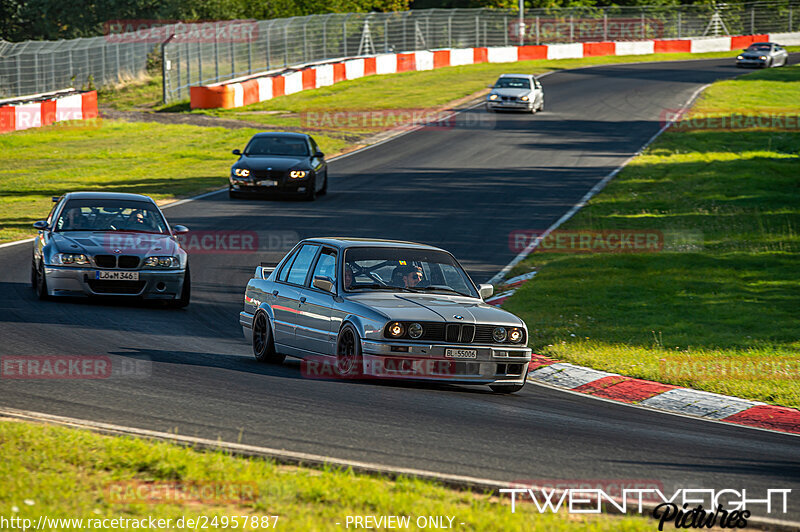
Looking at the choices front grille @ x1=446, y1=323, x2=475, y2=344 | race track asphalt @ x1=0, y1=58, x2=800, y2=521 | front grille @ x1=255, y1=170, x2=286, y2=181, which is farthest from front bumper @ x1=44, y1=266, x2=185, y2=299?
front grille @ x1=255, y1=170, x2=286, y2=181

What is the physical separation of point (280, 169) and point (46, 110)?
753 inches

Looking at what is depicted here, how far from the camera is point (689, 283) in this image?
54.1 feet

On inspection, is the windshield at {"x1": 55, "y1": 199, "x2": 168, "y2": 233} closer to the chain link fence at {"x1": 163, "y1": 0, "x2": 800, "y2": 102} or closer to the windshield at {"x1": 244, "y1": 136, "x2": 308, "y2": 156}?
the windshield at {"x1": 244, "y1": 136, "x2": 308, "y2": 156}

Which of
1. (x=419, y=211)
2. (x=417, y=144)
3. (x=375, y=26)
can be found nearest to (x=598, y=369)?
(x=419, y=211)

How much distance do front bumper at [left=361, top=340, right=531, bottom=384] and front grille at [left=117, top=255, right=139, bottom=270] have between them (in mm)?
5597

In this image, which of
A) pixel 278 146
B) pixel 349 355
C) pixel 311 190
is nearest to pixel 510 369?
pixel 349 355

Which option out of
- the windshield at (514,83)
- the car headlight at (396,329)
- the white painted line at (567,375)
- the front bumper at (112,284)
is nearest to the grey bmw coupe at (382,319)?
the car headlight at (396,329)

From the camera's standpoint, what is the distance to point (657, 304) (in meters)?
15.2

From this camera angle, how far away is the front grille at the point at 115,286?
45.9ft

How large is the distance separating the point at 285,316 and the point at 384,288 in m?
1.20

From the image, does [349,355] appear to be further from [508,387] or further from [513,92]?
[513,92]

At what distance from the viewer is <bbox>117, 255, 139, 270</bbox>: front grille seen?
14086 mm

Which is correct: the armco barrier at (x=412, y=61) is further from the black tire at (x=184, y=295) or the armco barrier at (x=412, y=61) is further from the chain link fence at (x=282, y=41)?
the black tire at (x=184, y=295)

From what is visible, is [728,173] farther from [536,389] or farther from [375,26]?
[375,26]
